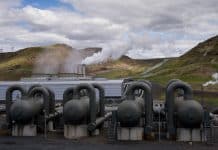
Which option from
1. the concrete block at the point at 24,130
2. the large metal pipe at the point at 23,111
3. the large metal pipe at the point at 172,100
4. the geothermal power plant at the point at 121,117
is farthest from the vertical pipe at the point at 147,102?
the concrete block at the point at 24,130

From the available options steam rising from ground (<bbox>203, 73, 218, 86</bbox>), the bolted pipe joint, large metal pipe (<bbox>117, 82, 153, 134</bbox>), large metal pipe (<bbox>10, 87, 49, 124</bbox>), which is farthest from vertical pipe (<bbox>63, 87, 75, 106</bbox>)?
steam rising from ground (<bbox>203, 73, 218, 86</bbox>)

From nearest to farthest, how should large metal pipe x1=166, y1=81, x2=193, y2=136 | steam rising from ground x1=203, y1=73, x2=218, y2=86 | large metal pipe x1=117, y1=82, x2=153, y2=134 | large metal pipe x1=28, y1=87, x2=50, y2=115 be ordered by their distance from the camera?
large metal pipe x1=117, y1=82, x2=153, y2=134 < large metal pipe x1=166, y1=81, x2=193, y2=136 < large metal pipe x1=28, y1=87, x2=50, y2=115 < steam rising from ground x1=203, y1=73, x2=218, y2=86

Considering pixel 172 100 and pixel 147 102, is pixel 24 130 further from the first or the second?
pixel 172 100

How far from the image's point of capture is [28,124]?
112ft

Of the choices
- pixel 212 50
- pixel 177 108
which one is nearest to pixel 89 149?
pixel 177 108

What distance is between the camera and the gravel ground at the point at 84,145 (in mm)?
27375

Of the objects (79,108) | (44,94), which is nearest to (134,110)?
(79,108)

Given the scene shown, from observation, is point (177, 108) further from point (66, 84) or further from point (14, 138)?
point (66, 84)

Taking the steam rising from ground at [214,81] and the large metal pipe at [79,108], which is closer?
the large metal pipe at [79,108]

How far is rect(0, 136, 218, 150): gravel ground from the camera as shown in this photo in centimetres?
2738

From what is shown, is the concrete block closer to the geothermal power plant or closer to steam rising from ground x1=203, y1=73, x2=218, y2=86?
the geothermal power plant

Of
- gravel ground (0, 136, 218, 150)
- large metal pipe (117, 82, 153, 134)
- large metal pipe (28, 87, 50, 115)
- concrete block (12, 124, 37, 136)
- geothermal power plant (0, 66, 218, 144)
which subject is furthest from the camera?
large metal pipe (28, 87, 50, 115)

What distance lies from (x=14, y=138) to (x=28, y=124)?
7.04ft

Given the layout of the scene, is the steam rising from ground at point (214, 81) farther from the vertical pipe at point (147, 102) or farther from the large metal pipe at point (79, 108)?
the large metal pipe at point (79, 108)
